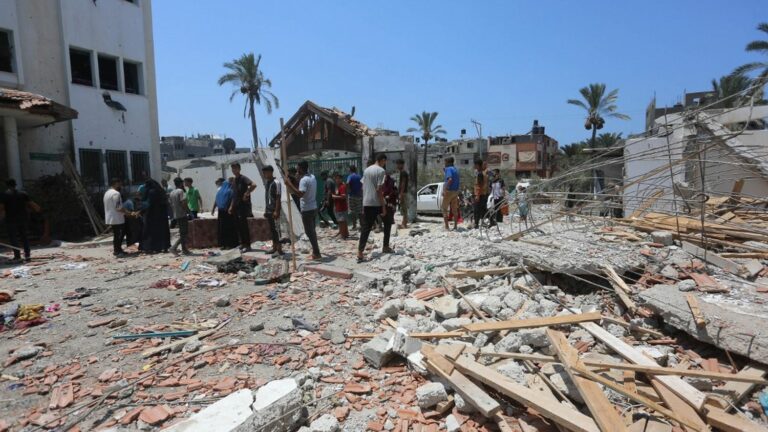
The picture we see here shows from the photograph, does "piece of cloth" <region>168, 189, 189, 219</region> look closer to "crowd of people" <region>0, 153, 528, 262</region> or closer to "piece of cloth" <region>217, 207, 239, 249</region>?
"crowd of people" <region>0, 153, 528, 262</region>

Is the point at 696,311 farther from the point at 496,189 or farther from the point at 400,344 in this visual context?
the point at 496,189

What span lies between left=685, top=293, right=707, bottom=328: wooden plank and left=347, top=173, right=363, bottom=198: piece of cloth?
23.5ft

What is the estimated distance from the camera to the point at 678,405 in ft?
7.68

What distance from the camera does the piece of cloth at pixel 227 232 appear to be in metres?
8.30

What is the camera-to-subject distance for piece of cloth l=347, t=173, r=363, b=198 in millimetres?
9570

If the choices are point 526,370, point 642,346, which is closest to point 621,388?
point 526,370

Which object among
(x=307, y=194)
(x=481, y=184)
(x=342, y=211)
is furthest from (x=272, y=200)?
(x=481, y=184)

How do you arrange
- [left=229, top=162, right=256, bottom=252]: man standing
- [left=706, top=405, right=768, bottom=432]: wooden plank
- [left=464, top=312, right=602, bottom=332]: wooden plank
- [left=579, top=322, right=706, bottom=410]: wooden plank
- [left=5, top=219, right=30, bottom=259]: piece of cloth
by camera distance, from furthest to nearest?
[left=229, top=162, right=256, bottom=252]: man standing < [left=5, top=219, right=30, bottom=259]: piece of cloth < [left=464, top=312, right=602, bottom=332]: wooden plank < [left=579, top=322, right=706, bottom=410]: wooden plank < [left=706, top=405, right=768, bottom=432]: wooden plank

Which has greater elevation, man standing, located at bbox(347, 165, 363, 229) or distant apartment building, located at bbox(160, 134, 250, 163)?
distant apartment building, located at bbox(160, 134, 250, 163)

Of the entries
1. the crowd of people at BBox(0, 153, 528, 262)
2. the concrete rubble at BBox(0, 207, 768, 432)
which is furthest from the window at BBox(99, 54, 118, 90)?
the concrete rubble at BBox(0, 207, 768, 432)

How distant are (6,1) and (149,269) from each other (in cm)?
1063

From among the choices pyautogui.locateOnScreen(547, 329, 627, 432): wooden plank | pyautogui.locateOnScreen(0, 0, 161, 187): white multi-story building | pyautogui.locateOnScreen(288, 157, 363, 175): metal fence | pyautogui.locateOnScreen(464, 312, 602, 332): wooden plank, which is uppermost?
pyautogui.locateOnScreen(0, 0, 161, 187): white multi-story building

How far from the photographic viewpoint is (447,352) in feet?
9.82

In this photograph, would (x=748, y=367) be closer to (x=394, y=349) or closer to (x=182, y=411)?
(x=394, y=349)
